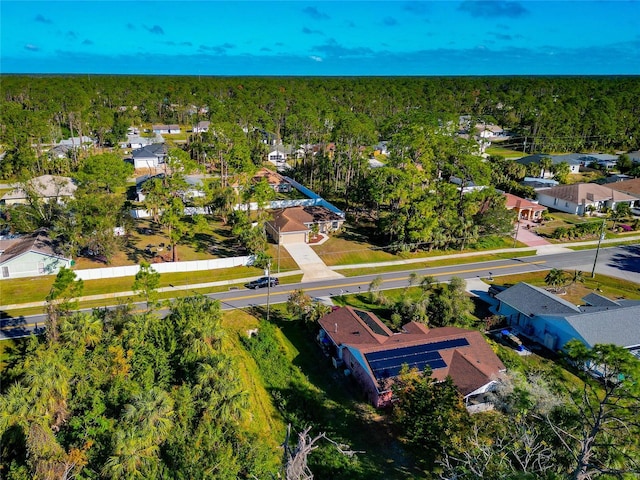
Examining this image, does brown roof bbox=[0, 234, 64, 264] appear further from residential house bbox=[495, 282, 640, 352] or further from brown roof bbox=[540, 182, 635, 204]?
brown roof bbox=[540, 182, 635, 204]

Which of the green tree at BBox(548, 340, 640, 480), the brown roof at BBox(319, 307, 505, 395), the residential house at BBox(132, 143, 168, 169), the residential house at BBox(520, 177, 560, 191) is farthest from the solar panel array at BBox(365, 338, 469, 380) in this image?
the residential house at BBox(132, 143, 168, 169)

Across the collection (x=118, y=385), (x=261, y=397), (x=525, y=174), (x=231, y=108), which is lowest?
(x=261, y=397)

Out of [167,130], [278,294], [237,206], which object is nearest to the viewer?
[278,294]

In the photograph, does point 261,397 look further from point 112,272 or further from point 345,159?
point 345,159

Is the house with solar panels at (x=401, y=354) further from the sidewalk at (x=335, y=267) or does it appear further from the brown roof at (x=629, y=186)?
the brown roof at (x=629, y=186)

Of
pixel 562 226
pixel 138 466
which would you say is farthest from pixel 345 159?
pixel 138 466

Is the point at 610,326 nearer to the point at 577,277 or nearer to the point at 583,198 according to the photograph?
the point at 577,277

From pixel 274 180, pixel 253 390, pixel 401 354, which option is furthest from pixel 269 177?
pixel 401 354
